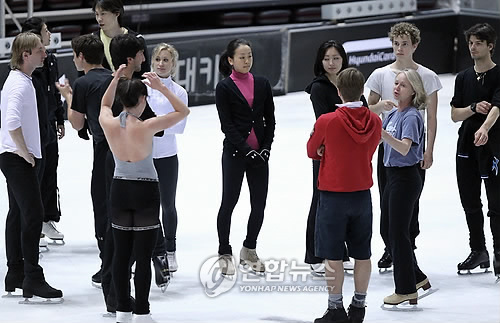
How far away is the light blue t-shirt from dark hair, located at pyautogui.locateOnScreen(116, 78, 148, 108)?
1538 mm

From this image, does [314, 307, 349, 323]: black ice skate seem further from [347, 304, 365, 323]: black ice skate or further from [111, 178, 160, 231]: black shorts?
[111, 178, 160, 231]: black shorts

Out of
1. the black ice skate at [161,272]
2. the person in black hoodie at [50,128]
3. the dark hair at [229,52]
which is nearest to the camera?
the black ice skate at [161,272]

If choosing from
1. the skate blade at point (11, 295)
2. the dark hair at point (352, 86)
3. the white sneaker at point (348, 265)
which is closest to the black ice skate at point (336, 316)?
the dark hair at point (352, 86)

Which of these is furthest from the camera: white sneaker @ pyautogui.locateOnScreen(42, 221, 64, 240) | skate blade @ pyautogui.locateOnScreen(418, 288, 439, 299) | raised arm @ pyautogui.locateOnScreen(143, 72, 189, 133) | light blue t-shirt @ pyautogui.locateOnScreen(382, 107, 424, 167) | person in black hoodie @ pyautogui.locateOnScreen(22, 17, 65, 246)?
white sneaker @ pyautogui.locateOnScreen(42, 221, 64, 240)

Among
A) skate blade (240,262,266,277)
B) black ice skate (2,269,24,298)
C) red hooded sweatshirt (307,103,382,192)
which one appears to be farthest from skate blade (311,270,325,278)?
black ice skate (2,269,24,298)

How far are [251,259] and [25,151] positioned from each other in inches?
69.5

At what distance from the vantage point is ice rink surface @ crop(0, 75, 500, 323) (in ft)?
21.4

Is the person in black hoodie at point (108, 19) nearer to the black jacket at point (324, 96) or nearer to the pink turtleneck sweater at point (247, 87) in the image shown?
the pink turtleneck sweater at point (247, 87)

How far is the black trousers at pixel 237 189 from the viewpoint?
23.7 ft

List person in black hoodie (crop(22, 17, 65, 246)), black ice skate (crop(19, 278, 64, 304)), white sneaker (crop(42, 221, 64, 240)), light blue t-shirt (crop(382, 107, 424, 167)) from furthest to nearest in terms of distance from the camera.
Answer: white sneaker (crop(42, 221, 64, 240)) < person in black hoodie (crop(22, 17, 65, 246)) < black ice skate (crop(19, 278, 64, 304)) < light blue t-shirt (crop(382, 107, 424, 167))

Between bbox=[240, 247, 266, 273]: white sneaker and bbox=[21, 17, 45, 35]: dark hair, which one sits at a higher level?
bbox=[21, 17, 45, 35]: dark hair

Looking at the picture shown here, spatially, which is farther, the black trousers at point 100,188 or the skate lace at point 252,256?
the skate lace at point 252,256

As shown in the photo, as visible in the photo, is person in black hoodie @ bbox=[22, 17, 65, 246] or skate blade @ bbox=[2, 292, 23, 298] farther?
person in black hoodie @ bbox=[22, 17, 65, 246]

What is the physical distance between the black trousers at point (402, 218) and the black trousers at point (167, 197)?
1.51m
